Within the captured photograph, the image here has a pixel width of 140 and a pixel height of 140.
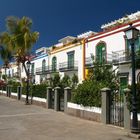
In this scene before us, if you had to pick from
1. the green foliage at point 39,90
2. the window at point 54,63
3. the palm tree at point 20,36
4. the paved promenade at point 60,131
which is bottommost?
the paved promenade at point 60,131

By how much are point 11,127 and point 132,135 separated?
5526mm

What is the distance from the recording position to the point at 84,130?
11891mm

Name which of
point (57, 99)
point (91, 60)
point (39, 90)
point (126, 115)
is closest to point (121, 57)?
point (91, 60)

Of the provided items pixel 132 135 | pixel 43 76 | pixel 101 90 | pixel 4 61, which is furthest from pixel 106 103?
pixel 4 61

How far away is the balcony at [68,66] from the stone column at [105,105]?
19613 mm

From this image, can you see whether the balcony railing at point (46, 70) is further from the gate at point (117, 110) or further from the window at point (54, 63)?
the gate at point (117, 110)

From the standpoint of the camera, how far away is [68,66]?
35.1 metres

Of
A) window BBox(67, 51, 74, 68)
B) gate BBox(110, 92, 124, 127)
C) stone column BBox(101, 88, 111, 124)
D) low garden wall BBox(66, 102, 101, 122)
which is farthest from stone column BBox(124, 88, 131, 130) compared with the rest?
window BBox(67, 51, 74, 68)

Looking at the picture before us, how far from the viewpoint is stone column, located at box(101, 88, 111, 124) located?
13445 mm

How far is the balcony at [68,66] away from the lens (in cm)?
3353

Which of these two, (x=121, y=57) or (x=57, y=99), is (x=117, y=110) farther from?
(x=121, y=57)

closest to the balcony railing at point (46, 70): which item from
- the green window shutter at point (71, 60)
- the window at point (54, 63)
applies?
the window at point (54, 63)

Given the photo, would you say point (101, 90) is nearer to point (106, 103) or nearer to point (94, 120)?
point (106, 103)

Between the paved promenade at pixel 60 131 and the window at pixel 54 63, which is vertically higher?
the window at pixel 54 63
